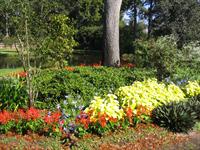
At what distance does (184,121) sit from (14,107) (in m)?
3.66

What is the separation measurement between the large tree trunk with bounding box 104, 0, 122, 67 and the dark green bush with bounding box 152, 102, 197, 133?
690 cm

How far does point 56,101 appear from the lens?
9406 millimetres

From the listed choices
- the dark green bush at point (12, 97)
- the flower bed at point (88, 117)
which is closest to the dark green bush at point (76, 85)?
the dark green bush at point (12, 97)

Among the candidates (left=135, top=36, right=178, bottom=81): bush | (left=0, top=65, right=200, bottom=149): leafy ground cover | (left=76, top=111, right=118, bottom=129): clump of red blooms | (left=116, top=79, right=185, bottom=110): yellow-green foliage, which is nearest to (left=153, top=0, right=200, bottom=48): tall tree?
(left=135, top=36, right=178, bottom=81): bush

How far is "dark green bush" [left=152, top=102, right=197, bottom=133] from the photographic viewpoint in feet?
27.4

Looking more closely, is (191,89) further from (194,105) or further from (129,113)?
(129,113)

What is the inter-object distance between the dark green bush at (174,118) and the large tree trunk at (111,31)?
6905 millimetres

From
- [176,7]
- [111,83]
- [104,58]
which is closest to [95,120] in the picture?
[111,83]

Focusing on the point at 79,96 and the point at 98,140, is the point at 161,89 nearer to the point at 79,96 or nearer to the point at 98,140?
the point at 79,96

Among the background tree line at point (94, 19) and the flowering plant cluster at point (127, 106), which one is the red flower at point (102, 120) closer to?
the flowering plant cluster at point (127, 106)

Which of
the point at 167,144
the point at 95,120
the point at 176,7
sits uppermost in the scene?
the point at 176,7

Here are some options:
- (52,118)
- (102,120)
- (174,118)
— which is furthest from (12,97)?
(174,118)

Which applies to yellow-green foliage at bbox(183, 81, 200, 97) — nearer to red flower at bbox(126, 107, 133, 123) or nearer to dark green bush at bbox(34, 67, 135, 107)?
dark green bush at bbox(34, 67, 135, 107)

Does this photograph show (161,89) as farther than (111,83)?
No
